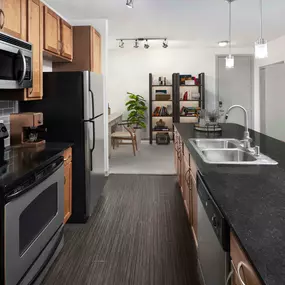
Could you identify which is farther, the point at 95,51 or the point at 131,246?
the point at 95,51

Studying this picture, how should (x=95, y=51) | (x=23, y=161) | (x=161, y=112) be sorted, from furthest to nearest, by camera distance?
(x=161, y=112)
(x=95, y=51)
(x=23, y=161)

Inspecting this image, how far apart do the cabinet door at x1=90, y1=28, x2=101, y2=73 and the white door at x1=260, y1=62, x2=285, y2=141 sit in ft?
14.3

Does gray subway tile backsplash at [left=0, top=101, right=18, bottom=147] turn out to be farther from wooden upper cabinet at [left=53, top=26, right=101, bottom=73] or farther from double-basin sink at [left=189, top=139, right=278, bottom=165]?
double-basin sink at [left=189, top=139, right=278, bottom=165]

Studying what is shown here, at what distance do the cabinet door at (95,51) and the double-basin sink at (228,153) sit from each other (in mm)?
1994

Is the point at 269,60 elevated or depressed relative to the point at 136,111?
elevated

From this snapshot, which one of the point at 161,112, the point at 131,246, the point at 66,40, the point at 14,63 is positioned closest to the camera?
the point at 14,63

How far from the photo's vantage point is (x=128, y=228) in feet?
10.4

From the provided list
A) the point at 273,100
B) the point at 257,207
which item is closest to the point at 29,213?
the point at 257,207

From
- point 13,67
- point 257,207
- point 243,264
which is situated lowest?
point 243,264

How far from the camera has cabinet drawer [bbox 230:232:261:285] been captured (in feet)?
3.02

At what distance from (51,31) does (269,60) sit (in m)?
6.15

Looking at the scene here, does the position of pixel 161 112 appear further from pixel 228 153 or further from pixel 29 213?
pixel 29 213

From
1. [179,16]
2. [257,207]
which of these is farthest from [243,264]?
[179,16]

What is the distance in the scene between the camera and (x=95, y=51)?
4551 mm
